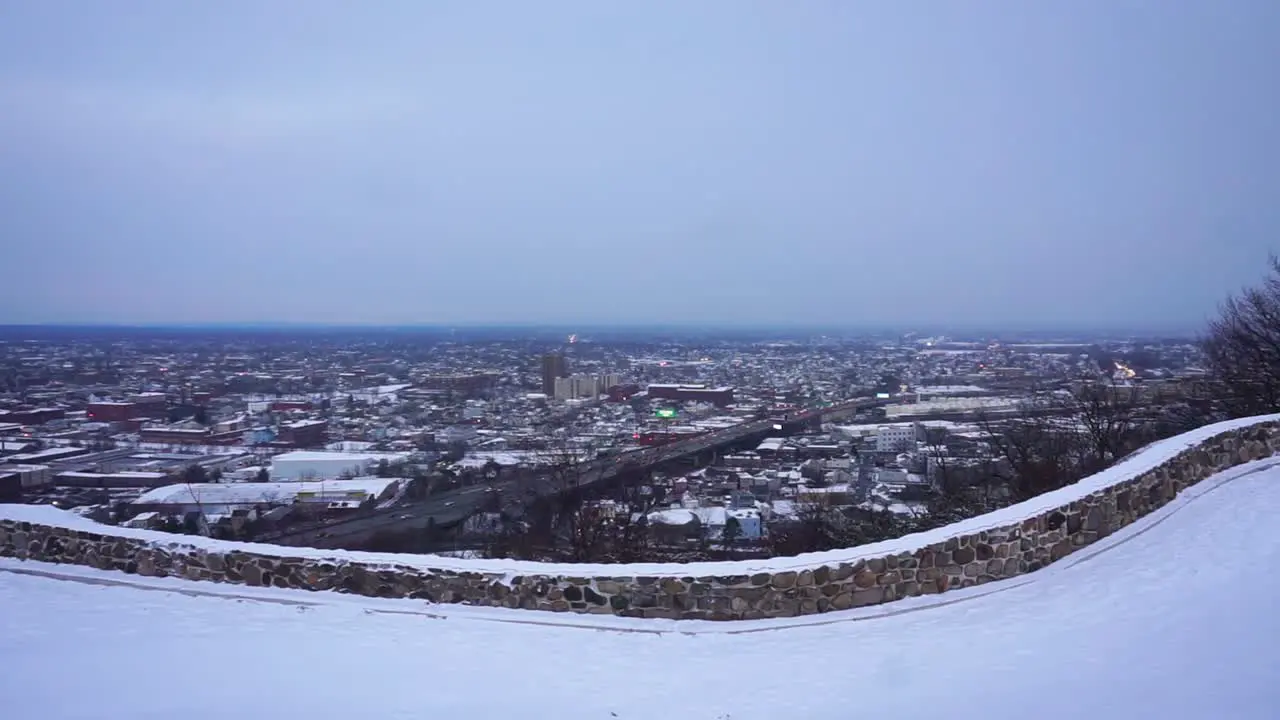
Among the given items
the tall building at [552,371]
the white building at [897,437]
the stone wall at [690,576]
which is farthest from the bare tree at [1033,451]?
the tall building at [552,371]

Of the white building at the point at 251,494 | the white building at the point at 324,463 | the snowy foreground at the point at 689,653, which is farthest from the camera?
the white building at the point at 324,463

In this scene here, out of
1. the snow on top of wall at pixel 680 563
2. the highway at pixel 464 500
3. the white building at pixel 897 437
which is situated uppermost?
the snow on top of wall at pixel 680 563

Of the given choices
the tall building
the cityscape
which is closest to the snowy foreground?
the cityscape

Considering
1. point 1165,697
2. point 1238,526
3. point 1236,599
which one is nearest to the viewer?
point 1165,697

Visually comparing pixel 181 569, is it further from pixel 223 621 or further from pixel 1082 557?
pixel 1082 557

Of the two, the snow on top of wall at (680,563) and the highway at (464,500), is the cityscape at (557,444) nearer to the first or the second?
the highway at (464,500)

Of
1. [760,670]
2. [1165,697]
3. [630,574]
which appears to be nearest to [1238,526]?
[1165,697]

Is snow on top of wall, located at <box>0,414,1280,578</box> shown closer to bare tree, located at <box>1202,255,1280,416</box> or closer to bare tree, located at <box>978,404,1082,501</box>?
bare tree, located at <box>978,404,1082,501</box>

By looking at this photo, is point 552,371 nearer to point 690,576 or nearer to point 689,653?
point 690,576
